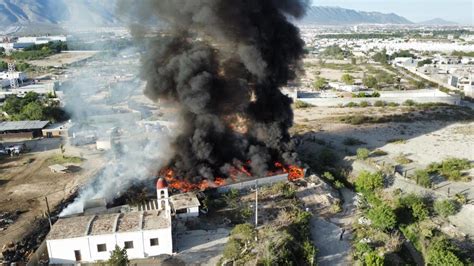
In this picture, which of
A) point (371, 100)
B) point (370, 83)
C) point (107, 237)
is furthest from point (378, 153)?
point (370, 83)

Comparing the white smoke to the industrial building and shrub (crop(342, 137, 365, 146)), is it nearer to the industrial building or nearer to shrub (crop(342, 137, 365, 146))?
the industrial building

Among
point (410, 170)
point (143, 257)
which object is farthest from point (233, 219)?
point (410, 170)

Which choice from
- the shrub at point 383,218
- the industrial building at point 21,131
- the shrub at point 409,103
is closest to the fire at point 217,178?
the shrub at point 383,218

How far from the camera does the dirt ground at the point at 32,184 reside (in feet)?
92.6

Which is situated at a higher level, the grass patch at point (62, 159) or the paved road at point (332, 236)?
the grass patch at point (62, 159)

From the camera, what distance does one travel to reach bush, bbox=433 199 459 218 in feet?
94.3

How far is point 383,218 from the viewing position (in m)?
26.1

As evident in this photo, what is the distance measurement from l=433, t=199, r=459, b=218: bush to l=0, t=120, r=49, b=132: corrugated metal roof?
4390 cm

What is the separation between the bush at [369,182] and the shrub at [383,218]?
6.19 m

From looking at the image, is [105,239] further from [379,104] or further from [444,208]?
[379,104]

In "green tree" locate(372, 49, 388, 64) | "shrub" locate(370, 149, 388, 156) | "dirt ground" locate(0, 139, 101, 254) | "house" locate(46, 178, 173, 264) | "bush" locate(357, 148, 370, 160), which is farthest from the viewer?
"green tree" locate(372, 49, 388, 64)

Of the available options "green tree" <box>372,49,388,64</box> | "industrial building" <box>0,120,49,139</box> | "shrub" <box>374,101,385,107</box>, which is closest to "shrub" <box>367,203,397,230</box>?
"industrial building" <box>0,120,49,139</box>

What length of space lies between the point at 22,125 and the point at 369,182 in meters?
41.3

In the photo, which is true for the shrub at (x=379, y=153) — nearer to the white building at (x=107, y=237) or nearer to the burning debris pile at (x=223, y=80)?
the burning debris pile at (x=223, y=80)
